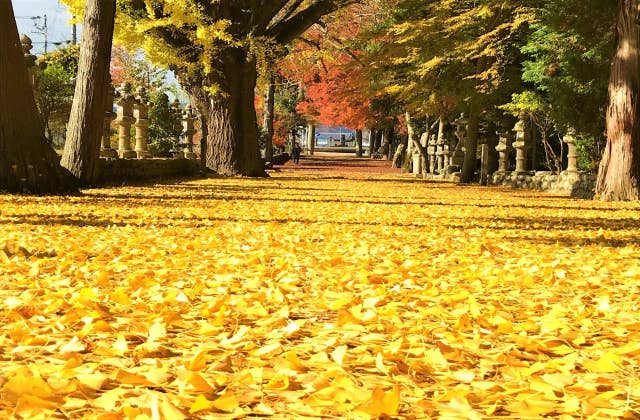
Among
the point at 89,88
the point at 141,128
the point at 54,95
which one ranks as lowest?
the point at 141,128

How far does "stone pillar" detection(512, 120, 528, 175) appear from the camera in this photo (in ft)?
71.3

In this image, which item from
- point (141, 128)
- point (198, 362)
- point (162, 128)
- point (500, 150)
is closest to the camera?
point (198, 362)

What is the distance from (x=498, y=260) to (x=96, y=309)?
365 cm

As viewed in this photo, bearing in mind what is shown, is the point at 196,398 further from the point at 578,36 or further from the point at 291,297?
the point at 578,36

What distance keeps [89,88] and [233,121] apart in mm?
8741

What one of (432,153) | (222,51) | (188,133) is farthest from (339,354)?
(432,153)

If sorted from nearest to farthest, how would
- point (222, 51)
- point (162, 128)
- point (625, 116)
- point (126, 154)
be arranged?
1. point (625, 116)
2. point (126, 154)
3. point (222, 51)
4. point (162, 128)

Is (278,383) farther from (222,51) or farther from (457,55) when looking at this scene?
(457,55)

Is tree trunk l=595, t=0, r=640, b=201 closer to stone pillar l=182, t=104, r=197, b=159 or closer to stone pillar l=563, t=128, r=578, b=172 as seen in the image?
stone pillar l=563, t=128, r=578, b=172

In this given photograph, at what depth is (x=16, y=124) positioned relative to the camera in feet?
37.3

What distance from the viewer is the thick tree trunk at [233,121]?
70.7 feet

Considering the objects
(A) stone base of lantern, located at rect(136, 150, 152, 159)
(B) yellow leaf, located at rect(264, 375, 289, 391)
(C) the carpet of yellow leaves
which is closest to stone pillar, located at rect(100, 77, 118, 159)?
(A) stone base of lantern, located at rect(136, 150, 152, 159)

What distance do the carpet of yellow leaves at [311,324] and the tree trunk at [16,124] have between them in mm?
3984

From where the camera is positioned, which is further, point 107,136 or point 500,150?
point 500,150
